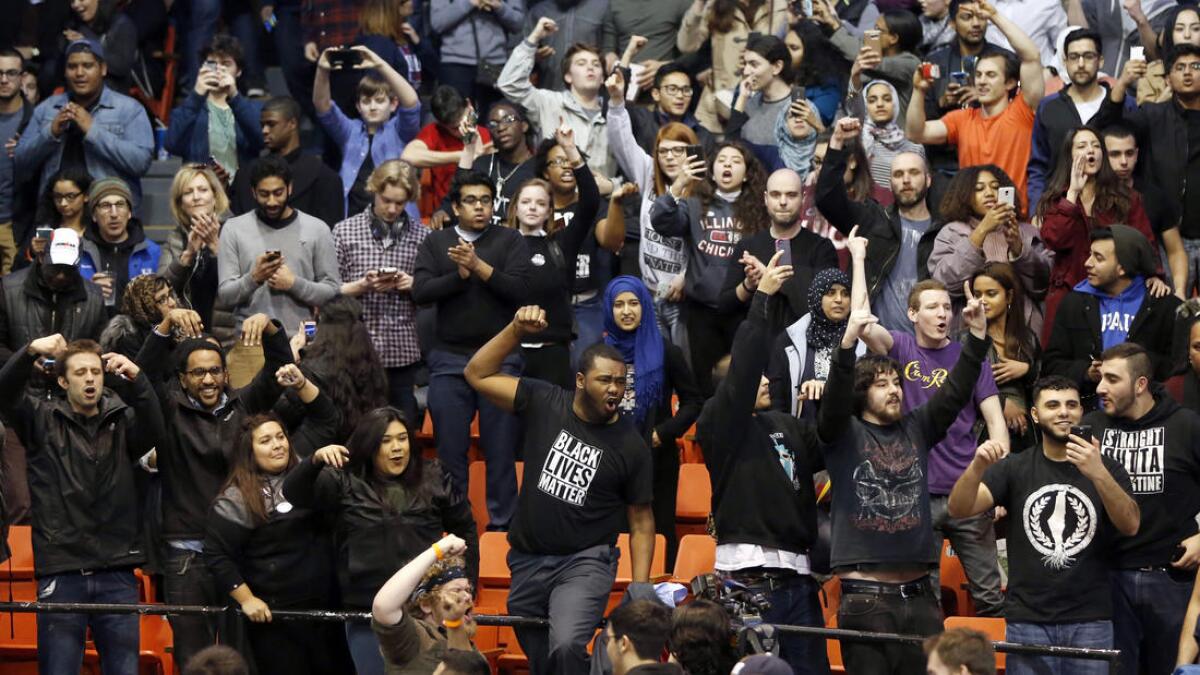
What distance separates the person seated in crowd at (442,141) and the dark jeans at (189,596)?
3.84 meters

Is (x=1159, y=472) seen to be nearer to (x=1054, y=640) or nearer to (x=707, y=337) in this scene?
(x=1054, y=640)

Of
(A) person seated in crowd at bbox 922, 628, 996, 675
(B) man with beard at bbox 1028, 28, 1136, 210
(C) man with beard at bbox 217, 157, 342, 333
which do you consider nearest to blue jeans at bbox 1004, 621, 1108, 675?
(A) person seated in crowd at bbox 922, 628, 996, 675

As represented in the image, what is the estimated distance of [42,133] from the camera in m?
11.8

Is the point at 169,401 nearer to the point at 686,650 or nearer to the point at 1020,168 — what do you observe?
the point at 686,650

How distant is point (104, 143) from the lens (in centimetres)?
1173

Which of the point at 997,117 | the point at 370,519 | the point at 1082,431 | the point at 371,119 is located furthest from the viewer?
the point at 371,119

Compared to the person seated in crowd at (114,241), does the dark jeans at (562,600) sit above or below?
below

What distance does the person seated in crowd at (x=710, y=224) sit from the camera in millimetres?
10484

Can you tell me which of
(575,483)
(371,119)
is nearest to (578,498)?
(575,483)

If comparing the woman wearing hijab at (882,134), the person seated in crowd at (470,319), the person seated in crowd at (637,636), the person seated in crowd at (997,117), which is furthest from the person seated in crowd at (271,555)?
the person seated in crowd at (997,117)

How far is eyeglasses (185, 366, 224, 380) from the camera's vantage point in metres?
8.84

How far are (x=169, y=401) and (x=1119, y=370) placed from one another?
13.2 ft

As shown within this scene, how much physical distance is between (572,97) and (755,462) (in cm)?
445

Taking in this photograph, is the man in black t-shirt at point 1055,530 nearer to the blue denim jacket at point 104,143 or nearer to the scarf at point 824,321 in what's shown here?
the scarf at point 824,321
